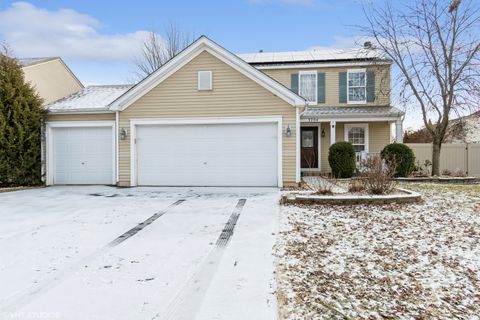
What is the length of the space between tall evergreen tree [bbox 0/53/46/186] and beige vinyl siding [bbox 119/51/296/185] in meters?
3.34

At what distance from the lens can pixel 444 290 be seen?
11.4 feet

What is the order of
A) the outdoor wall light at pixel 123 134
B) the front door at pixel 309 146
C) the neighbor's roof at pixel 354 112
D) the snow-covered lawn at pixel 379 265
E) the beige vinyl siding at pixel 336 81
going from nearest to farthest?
the snow-covered lawn at pixel 379 265
the outdoor wall light at pixel 123 134
the neighbor's roof at pixel 354 112
the beige vinyl siding at pixel 336 81
the front door at pixel 309 146

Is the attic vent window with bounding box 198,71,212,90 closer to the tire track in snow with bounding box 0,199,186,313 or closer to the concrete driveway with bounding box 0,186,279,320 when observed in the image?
the concrete driveway with bounding box 0,186,279,320

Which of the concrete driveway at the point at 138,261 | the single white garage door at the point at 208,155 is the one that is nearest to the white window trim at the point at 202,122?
the single white garage door at the point at 208,155

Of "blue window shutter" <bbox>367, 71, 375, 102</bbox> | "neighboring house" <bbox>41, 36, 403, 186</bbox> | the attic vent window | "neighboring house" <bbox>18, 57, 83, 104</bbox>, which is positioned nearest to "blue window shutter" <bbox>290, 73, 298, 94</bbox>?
"blue window shutter" <bbox>367, 71, 375, 102</bbox>

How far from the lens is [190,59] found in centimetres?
1166

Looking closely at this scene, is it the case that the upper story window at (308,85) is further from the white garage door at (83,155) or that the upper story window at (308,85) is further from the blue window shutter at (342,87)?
the white garage door at (83,155)

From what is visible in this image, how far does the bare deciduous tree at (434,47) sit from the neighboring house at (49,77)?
1561 centimetres

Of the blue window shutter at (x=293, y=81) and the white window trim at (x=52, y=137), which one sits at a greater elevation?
the blue window shutter at (x=293, y=81)

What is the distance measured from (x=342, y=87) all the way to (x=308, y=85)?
5.47 ft

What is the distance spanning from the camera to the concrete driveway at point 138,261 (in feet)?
10.2

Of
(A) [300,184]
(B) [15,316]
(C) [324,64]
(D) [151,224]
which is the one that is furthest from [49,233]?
(C) [324,64]

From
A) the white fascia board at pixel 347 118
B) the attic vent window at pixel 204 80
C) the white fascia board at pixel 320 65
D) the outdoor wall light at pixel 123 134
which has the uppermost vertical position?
the white fascia board at pixel 320 65

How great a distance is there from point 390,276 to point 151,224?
A: 4.29m
